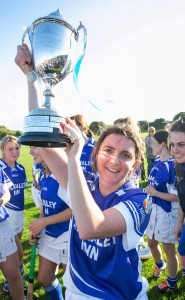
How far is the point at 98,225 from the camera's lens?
4.57 ft

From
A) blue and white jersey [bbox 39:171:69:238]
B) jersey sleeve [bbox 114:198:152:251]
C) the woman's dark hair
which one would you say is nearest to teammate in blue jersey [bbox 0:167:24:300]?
blue and white jersey [bbox 39:171:69:238]

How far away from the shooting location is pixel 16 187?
189 inches

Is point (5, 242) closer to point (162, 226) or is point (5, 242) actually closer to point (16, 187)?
point (16, 187)

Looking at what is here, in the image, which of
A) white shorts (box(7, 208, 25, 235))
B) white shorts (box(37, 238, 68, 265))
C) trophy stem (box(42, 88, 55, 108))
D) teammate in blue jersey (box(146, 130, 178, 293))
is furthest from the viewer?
white shorts (box(7, 208, 25, 235))

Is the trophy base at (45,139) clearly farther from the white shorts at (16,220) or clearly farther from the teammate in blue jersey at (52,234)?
the white shorts at (16,220)

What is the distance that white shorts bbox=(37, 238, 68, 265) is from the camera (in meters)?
3.10

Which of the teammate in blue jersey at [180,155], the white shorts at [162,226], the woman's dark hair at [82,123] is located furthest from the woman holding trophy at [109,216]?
the woman's dark hair at [82,123]

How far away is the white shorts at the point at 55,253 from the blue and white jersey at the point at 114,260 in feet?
3.98

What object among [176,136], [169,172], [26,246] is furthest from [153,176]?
[26,246]

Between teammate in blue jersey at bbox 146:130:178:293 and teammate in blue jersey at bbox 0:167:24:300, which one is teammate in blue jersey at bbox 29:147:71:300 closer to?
teammate in blue jersey at bbox 0:167:24:300

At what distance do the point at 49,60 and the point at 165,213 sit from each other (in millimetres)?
2965

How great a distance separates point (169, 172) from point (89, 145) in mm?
1514

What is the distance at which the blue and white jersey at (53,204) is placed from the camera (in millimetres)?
3189

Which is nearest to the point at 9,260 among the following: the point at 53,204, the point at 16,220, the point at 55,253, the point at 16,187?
the point at 55,253
